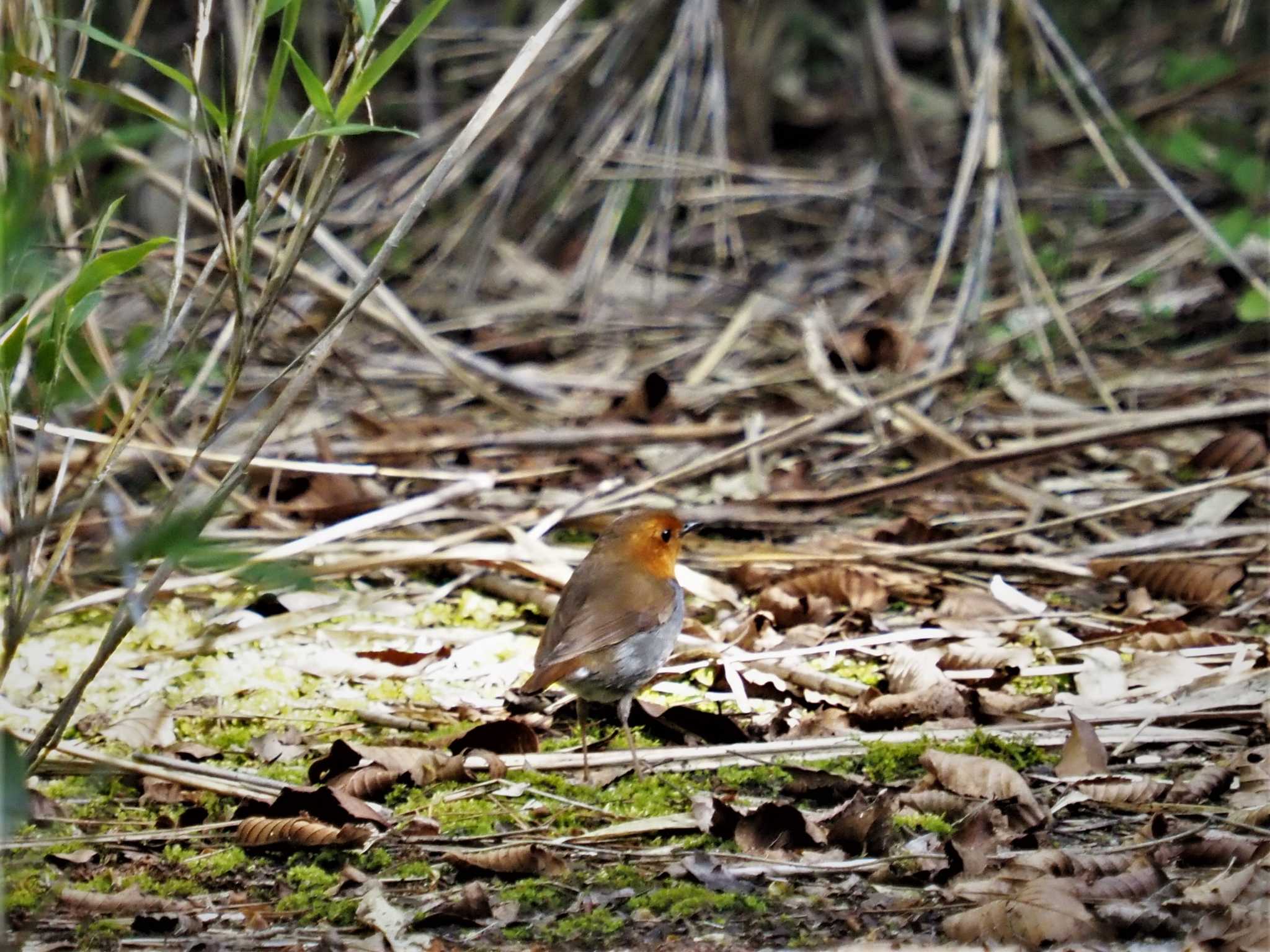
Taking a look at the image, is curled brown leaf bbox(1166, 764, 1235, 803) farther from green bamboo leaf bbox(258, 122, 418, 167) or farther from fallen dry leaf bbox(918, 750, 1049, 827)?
green bamboo leaf bbox(258, 122, 418, 167)

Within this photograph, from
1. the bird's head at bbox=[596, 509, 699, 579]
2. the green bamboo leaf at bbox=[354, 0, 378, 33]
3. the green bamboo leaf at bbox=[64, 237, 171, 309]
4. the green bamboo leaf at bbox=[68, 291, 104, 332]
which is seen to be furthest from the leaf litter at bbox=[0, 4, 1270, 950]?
the green bamboo leaf at bbox=[354, 0, 378, 33]

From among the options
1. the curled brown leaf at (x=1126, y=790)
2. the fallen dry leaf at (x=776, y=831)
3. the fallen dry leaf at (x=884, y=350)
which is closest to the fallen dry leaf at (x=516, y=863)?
the fallen dry leaf at (x=776, y=831)

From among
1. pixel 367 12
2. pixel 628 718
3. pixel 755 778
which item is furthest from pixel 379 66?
pixel 628 718

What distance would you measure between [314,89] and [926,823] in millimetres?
1675

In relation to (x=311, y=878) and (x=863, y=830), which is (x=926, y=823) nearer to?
(x=863, y=830)

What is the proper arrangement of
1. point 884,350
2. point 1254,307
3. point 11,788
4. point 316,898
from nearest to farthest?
point 11,788, point 316,898, point 1254,307, point 884,350

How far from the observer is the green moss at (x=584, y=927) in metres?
2.16

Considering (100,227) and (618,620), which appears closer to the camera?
(100,227)

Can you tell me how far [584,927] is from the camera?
86.4 inches

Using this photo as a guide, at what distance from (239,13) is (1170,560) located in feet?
12.2

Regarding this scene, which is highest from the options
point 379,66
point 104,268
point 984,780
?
point 379,66

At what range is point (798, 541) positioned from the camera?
425cm

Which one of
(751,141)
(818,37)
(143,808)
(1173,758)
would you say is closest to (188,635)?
(143,808)

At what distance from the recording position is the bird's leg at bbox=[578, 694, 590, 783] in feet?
9.49
